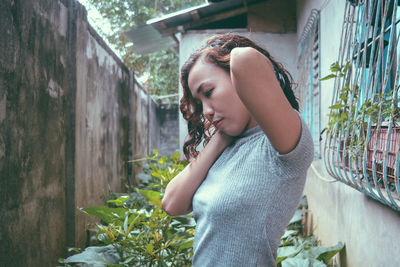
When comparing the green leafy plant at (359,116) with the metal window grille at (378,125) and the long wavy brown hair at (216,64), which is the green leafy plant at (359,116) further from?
the long wavy brown hair at (216,64)

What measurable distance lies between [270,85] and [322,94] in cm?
265

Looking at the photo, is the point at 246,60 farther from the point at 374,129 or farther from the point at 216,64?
the point at 374,129

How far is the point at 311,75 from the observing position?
12.4 ft

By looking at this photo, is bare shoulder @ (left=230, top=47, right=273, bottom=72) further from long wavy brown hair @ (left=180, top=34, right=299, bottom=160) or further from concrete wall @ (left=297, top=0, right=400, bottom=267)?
concrete wall @ (left=297, top=0, right=400, bottom=267)

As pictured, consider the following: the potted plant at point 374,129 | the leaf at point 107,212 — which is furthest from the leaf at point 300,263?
the leaf at point 107,212

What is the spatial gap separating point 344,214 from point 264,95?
1775mm

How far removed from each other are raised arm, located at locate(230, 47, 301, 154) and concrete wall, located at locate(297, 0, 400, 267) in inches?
35.5

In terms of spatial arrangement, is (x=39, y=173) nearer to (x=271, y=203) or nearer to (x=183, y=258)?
(x=183, y=258)

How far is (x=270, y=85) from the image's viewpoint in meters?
0.70

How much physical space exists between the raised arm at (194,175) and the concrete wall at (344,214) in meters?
0.83

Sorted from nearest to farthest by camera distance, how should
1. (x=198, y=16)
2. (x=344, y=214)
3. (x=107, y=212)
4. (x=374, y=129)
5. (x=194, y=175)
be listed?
1. (x=194, y=175)
2. (x=374, y=129)
3. (x=107, y=212)
4. (x=344, y=214)
5. (x=198, y=16)

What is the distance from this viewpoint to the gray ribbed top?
81 cm

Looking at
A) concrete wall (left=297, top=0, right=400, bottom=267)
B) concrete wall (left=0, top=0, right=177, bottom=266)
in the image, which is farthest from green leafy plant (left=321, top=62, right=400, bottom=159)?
concrete wall (left=0, top=0, right=177, bottom=266)

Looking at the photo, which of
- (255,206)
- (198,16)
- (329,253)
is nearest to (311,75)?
(198,16)
